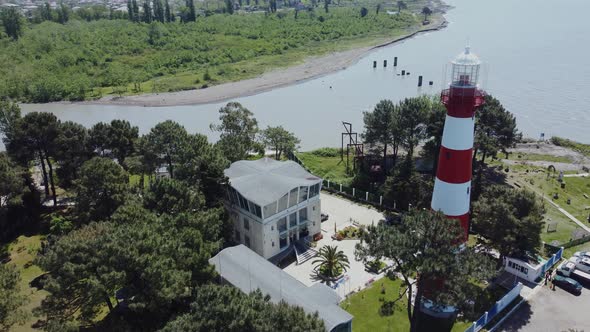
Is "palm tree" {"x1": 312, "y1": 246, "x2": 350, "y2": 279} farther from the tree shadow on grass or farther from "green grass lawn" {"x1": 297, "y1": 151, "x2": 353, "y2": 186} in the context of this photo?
"green grass lawn" {"x1": 297, "y1": 151, "x2": 353, "y2": 186}

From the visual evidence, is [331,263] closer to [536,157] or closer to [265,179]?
[265,179]

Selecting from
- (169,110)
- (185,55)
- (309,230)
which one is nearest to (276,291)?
(309,230)

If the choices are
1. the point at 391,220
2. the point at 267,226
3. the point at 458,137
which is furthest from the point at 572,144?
the point at 267,226

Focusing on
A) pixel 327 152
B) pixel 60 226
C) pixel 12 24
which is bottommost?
pixel 327 152

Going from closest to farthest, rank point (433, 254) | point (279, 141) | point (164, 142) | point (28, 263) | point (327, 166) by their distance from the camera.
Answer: point (433, 254), point (28, 263), point (164, 142), point (279, 141), point (327, 166)

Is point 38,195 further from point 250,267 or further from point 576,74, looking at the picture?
point 576,74

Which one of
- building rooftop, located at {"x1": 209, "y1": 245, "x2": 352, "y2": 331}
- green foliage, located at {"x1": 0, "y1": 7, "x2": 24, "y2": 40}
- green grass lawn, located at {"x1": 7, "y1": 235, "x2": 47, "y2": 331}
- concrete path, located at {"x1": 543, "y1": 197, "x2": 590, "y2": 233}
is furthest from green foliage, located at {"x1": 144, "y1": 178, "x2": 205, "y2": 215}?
green foliage, located at {"x1": 0, "y1": 7, "x2": 24, "y2": 40}

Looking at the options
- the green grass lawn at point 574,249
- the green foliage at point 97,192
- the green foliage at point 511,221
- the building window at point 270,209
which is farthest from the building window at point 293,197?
the green grass lawn at point 574,249
